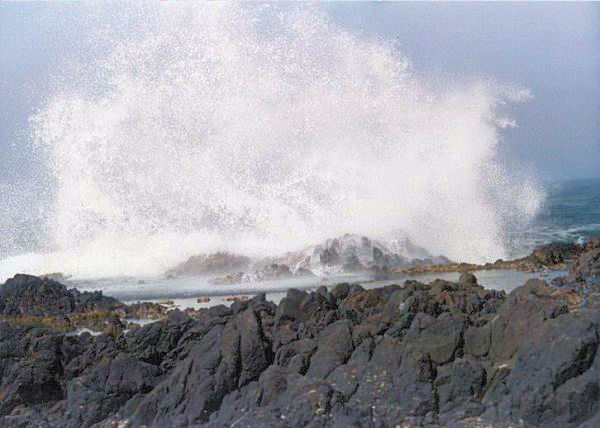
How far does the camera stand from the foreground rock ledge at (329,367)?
10.5 meters

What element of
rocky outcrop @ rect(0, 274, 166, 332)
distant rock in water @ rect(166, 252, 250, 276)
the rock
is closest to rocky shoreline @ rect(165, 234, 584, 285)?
distant rock in water @ rect(166, 252, 250, 276)

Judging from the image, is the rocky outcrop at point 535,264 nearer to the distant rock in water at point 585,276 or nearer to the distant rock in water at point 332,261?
the distant rock in water at point 332,261

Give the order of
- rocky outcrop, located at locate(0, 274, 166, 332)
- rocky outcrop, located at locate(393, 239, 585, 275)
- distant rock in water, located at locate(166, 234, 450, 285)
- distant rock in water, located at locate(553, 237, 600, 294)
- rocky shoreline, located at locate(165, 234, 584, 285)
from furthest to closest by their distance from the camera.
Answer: distant rock in water, located at locate(166, 234, 450, 285) → rocky shoreline, located at locate(165, 234, 584, 285) → rocky outcrop, located at locate(393, 239, 585, 275) → rocky outcrop, located at locate(0, 274, 166, 332) → distant rock in water, located at locate(553, 237, 600, 294)

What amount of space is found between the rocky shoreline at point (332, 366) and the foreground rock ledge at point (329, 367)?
0.8 inches

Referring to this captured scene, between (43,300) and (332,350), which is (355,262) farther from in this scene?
(332,350)

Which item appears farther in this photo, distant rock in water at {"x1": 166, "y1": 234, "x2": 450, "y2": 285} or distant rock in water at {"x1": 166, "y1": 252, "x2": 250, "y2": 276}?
distant rock in water at {"x1": 166, "y1": 252, "x2": 250, "y2": 276}

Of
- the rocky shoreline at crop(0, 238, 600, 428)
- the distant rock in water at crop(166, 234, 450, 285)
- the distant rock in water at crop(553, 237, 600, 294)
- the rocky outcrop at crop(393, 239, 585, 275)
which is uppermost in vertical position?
the distant rock in water at crop(166, 234, 450, 285)

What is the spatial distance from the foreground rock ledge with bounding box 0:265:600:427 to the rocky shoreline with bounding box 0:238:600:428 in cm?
2

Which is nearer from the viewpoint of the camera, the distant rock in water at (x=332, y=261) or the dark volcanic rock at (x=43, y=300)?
the dark volcanic rock at (x=43, y=300)

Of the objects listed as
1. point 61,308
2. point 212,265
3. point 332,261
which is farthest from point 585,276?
point 212,265

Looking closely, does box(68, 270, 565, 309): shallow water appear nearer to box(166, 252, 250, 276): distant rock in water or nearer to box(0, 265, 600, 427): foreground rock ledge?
box(166, 252, 250, 276): distant rock in water

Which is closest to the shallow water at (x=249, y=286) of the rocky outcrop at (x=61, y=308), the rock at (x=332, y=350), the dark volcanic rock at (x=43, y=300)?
the rocky outcrop at (x=61, y=308)

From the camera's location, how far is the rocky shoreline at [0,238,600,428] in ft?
34.6

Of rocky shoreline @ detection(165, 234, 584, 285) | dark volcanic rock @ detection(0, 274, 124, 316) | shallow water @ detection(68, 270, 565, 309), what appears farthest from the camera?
rocky shoreline @ detection(165, 234, 584, 285)
